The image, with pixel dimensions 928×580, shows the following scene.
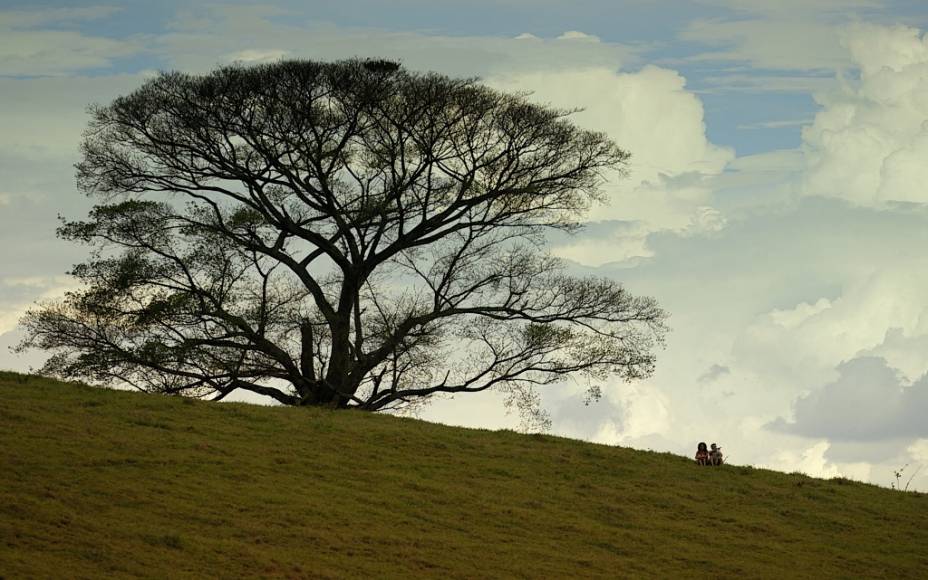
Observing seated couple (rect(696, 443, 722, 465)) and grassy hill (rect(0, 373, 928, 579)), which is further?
seated couple (rect(696, 443, 722, 465))

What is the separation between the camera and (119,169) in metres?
40.0

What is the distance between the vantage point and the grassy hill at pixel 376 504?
67.5 ft

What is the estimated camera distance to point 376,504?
2508cm

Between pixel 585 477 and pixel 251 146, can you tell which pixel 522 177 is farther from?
pixel 585 477

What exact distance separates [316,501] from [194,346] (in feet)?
47.1

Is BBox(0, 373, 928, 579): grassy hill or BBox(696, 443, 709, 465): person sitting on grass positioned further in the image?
BBox(696, 443, 709, 465): person sitting on grass

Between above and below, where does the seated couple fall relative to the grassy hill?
above

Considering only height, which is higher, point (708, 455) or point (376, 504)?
point (708, 455)

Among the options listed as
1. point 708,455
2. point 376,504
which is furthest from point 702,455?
point 376,504

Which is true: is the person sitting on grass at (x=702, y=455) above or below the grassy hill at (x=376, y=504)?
above

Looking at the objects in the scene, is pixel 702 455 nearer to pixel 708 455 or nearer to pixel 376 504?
pixel 708 455

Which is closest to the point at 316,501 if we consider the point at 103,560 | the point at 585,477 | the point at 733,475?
the point at 103,560

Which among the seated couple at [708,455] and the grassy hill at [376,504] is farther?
the seated couple at [708,455]

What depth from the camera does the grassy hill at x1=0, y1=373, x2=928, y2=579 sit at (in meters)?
20.6
